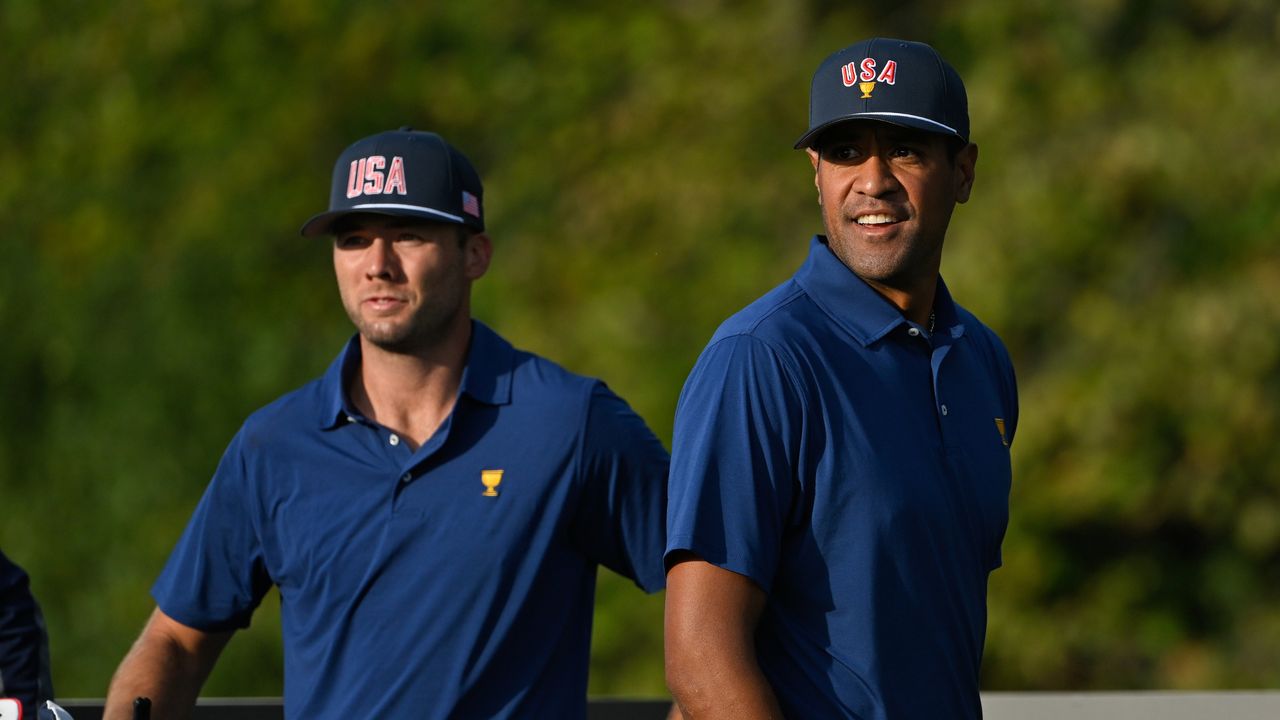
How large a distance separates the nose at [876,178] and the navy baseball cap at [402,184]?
1.28m

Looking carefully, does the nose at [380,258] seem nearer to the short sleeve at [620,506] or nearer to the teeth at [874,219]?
the short sleeve at [620,506]

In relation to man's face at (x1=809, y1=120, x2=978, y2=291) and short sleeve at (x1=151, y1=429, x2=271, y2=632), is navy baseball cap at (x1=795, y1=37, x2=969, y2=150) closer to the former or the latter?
man's face at (x1=809, y1=120, x2=978, y2=291)

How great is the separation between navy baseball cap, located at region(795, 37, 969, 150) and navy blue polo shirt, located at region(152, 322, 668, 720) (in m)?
1.12

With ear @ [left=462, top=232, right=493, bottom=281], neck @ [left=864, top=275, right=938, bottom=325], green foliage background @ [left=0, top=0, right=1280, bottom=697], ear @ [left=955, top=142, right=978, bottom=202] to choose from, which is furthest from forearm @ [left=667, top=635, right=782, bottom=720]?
green foliage background @ [left=0, top=0, right=1280, bottom=697]

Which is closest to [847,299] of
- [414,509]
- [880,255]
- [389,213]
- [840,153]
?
[880,255]

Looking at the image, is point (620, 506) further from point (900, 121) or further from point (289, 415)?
point (900, 121)

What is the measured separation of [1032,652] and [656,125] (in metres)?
3.50

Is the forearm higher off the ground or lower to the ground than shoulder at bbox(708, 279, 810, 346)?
lower

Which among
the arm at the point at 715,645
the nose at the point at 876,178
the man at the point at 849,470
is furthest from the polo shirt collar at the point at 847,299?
the arm at the point at 715,645

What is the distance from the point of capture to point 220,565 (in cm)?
391

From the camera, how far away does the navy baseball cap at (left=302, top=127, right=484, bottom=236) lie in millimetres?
3943

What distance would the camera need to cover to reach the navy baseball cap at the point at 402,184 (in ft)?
12.9

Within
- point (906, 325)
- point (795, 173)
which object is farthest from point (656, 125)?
point (906, 325)

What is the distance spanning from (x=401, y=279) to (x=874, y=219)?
1310 millimetres
